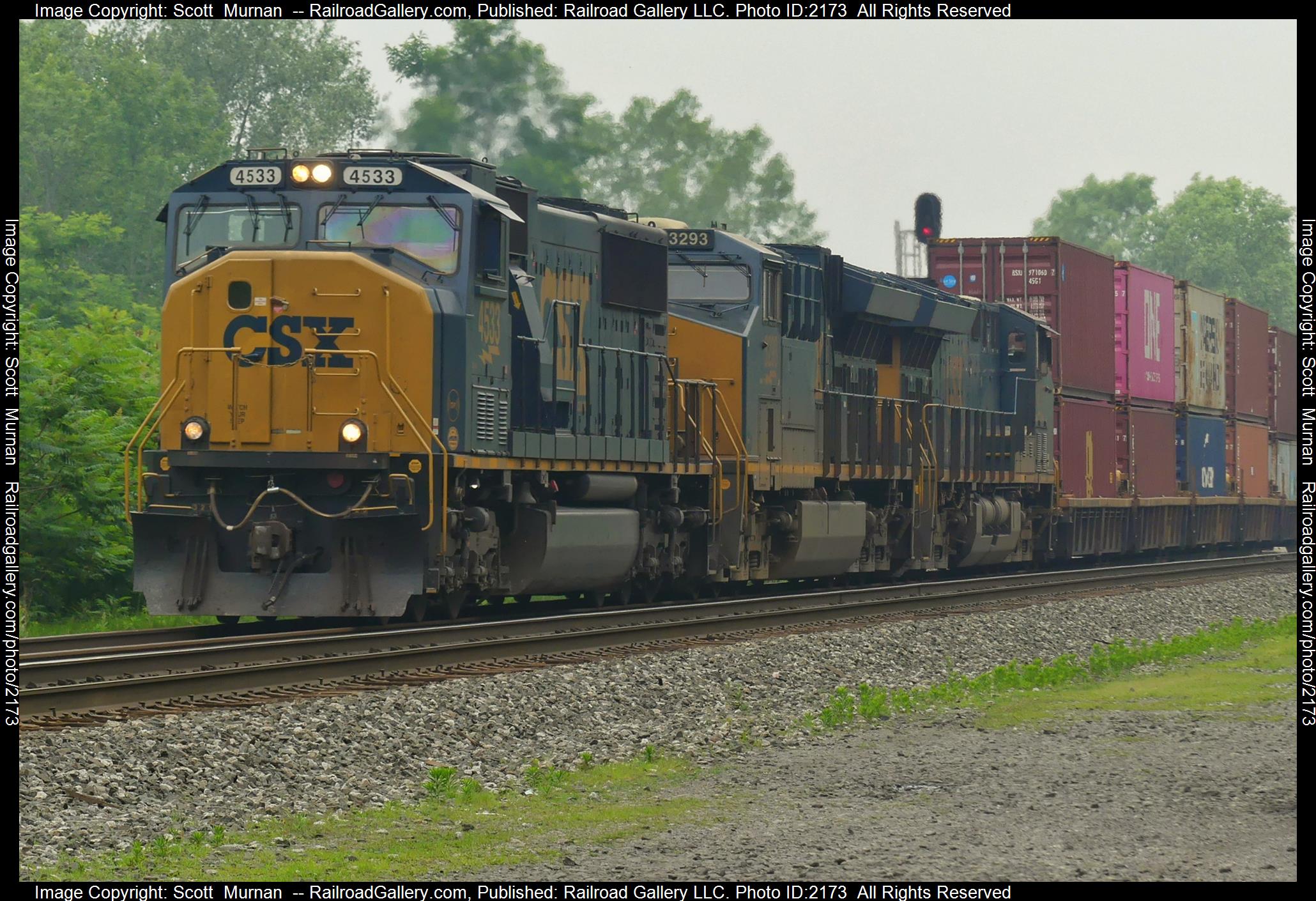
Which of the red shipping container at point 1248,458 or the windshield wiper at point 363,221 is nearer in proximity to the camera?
the windshield wiper at point 363,221

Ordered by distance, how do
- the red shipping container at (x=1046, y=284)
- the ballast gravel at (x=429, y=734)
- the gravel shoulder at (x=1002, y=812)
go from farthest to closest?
the red shipping container at (x=1046, y=284)
the ballast gravel at (x=429, y=734)
the gravel shoulder at (x=1002, y=812)

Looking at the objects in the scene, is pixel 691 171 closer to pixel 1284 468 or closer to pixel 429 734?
pixel 1284 468

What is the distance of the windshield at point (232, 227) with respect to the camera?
46.5 feet

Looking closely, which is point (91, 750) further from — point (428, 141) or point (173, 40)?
point (173, 40)

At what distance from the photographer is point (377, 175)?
14102mm

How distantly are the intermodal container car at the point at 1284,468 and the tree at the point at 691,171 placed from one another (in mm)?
42972

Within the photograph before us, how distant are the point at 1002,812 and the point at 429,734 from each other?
336cm

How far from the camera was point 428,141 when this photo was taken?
50.8 m

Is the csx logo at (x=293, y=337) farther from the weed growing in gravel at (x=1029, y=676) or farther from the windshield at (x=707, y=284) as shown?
the windshield at (x=707, y=284)

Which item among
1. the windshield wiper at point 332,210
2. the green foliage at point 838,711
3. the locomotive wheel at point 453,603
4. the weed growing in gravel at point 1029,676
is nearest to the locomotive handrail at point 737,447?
the locomotive wheel at point 453,603

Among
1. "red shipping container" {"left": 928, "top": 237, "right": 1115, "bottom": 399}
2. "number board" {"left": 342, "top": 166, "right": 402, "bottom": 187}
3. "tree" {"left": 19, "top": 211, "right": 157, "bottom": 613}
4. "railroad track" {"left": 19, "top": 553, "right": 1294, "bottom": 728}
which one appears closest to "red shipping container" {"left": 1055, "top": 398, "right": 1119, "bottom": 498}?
"red shipping container" {"left": 928, "top": 237, "right": 1115, "bottom": 399}
